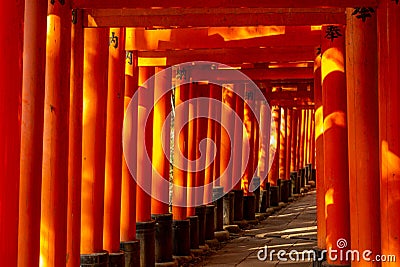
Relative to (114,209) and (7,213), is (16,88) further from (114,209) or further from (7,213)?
(114,209)

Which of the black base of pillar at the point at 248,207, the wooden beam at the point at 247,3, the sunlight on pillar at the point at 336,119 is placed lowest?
the black base of pillar at the point at 248,207

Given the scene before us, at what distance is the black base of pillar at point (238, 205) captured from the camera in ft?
61.7

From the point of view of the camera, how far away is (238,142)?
18578 millimetres

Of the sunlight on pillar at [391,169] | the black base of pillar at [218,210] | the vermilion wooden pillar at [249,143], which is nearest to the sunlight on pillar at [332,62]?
the sunlight on pillar at [391,169]

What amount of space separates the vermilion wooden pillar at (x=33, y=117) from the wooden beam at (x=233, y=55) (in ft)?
17.6

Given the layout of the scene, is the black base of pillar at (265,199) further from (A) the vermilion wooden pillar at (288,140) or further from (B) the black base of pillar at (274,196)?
(A) the vermilion wooden pillar at (288,140)

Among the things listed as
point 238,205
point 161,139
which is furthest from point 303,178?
point 161,139

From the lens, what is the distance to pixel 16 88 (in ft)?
15.0

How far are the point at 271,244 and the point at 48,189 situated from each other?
9508 millimetres

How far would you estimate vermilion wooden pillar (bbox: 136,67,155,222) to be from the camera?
40.6 feet

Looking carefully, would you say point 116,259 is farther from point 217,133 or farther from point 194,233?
point 217,133

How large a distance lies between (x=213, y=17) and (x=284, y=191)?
17622 mm

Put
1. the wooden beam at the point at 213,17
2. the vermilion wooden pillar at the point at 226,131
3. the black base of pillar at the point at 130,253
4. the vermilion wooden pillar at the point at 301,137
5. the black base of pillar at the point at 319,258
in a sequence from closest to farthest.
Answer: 1. the wooden beam at the point at 213,17
2. the black base of pillar at the point at 319,258
3. the black base of pillar at the point at 130,253
4. the vermilion wooden pillar at the point at 226,131
5. the vermilion wooden pillar at the point at 301,137

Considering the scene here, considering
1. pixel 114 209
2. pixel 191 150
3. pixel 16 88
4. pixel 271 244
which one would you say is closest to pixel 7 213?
pixel 16 88
